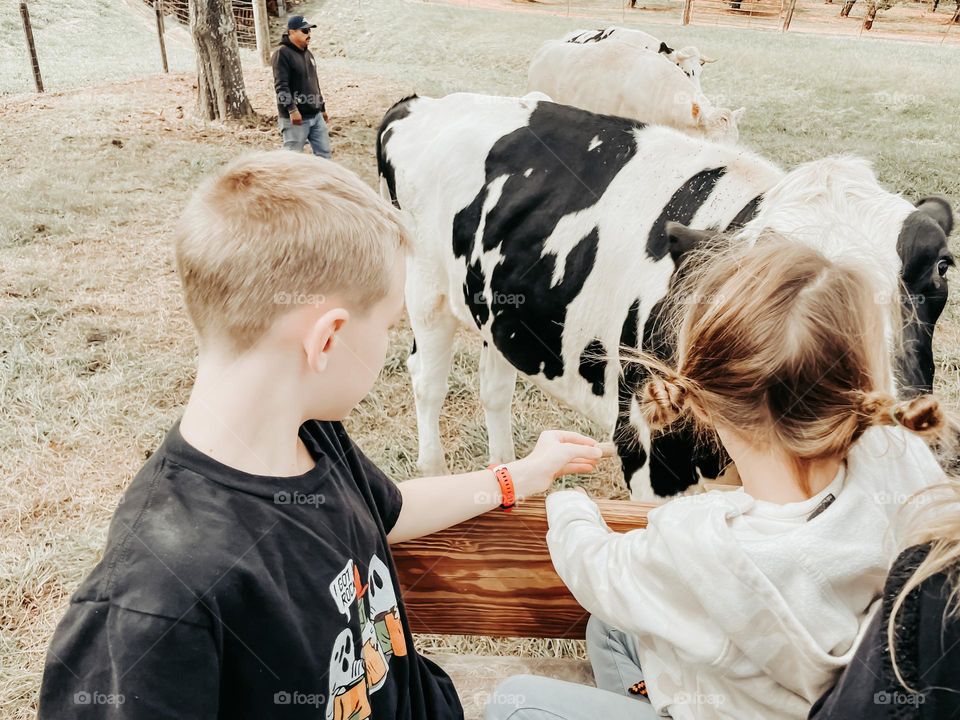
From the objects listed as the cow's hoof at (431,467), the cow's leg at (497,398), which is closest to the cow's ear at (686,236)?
the cow's leg at (497,398)

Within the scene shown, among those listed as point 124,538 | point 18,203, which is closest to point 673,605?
point 124,538

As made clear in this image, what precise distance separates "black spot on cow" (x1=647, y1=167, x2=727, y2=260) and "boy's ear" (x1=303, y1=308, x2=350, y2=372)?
4.60 ft

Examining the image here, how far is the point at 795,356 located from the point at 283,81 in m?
7.36

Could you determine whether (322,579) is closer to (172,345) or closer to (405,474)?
(405,474)

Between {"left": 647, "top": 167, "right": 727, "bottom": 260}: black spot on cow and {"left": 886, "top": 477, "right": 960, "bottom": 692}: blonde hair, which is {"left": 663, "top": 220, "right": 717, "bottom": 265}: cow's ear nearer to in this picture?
{"left": 647, "top": 167, "right": 727, "bottom": 260}: black spot on cow

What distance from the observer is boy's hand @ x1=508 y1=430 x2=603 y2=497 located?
4.81 feet

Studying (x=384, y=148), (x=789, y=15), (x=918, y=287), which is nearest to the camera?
(x=918, y=287)

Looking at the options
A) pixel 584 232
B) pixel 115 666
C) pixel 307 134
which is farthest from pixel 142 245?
pixel 115 666

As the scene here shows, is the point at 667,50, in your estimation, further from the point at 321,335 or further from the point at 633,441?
the point at 321,335

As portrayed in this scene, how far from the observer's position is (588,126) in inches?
106

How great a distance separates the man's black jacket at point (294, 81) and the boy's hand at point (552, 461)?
6.76 metres

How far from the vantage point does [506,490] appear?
4.74ft

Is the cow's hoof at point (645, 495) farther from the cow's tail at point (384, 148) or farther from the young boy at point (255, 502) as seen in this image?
the cow's tail at point (384, 148)

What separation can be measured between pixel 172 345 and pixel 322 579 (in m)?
3.97
